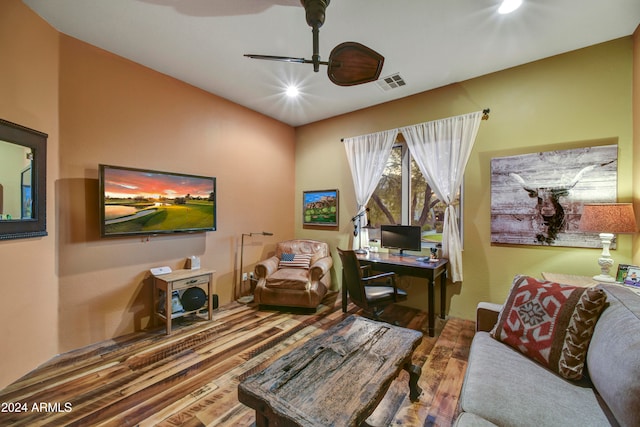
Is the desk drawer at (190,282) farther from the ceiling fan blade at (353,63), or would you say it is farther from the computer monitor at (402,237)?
the ceiling fan blade at (353,63)

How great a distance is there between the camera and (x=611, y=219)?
1.97m

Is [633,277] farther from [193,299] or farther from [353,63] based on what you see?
[193,299]

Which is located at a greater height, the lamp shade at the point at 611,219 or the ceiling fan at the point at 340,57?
the ceiling fan at the point at 340,57

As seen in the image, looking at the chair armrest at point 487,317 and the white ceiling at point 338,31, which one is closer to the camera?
the chair armrest at point 487,317

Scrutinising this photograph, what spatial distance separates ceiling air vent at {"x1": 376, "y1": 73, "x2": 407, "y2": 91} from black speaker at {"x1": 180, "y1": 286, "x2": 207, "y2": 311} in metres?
3.37

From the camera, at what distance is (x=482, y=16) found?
6.69 ft

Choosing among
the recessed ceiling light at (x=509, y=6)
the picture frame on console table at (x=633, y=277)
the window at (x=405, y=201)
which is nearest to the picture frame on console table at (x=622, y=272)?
the picture frame on console table at (x=633, y=277)

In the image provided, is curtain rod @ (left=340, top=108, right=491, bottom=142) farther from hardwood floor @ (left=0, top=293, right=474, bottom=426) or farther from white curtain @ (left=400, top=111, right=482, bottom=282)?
hardwood floor @ (left=0, top=293, right=474, bottom=426)

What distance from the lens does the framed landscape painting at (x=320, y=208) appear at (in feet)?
13.8

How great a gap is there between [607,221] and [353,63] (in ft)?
7.81

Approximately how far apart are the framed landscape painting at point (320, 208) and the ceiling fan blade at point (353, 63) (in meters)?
2.32

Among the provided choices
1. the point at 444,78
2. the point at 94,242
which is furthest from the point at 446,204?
the point at 94,242

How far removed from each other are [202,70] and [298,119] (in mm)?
1796

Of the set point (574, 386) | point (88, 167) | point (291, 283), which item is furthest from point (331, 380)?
point (88, 167)
